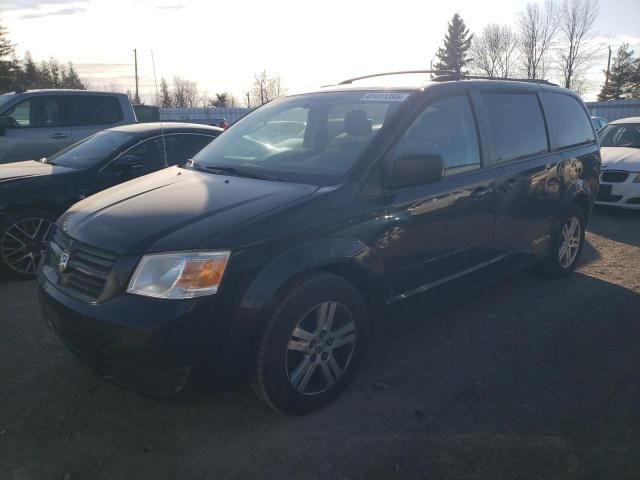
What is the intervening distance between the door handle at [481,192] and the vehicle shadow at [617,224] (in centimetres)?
388

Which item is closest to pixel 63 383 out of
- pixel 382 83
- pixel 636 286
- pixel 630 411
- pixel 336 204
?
pixel 336 204

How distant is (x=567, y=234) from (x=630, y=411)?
243cm

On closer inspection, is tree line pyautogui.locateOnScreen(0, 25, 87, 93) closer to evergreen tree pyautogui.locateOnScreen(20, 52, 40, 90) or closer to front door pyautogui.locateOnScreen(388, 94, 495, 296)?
evergreen tree pyautogui.locateOnScreen(20, 52, 40, 90)

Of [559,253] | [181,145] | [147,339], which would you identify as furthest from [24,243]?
[559,253]

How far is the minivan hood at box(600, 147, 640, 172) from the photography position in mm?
7910

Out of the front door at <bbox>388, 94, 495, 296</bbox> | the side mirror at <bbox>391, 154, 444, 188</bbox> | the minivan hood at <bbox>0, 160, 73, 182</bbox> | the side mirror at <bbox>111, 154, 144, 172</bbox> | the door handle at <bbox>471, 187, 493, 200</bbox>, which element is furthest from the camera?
the side mirror at <bbox>111, 154, 144, 172</bbox>

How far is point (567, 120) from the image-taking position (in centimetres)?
484

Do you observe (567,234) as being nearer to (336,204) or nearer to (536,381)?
(536,381)

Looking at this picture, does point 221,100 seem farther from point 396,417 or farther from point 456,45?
point 396,417

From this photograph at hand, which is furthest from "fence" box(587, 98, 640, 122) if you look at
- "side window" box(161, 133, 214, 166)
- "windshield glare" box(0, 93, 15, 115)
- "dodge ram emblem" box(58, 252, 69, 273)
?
"dodge ram emblem" box(58, 252, 69, 273)

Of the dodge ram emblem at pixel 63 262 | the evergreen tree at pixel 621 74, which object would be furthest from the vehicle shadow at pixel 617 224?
the evergreen tree at pixel 621 74

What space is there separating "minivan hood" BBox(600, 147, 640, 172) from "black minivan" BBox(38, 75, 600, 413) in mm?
4590

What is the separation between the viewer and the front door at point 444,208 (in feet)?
10.3

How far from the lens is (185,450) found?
8.54ft
